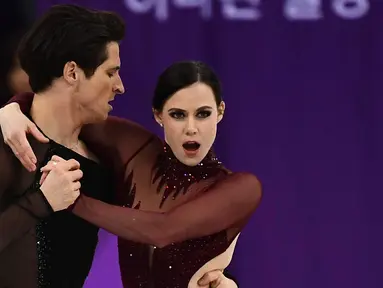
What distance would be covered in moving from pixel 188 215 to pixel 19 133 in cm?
37

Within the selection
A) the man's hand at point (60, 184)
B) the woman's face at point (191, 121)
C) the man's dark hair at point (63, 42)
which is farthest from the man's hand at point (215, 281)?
the man's dark hair at point (63, 42)

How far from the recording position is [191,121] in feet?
5.64

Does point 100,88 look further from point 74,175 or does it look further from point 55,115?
point 74,175

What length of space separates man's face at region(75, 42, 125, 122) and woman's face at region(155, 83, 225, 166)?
12cm

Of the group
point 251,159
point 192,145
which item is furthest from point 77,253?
point 251,159

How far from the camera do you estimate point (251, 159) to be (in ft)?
10.7

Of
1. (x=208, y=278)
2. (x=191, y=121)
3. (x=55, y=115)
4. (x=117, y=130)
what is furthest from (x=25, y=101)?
(x=208, y=278)

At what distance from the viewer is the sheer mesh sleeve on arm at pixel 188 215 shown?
1.60 m

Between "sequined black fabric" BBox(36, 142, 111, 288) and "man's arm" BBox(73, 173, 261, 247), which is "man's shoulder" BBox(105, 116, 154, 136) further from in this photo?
"man's arm" BBox(73, 173, 261, 247)

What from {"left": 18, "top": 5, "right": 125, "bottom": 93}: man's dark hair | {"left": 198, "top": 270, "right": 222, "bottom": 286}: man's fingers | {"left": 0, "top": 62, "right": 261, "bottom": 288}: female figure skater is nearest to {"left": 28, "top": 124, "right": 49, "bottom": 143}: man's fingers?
{"left": 18, "top": 5, "right": 125, "bottom": 93}: man's dark hair

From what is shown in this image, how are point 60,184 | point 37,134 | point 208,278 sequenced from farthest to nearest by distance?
point 208,278 < point 37,134 < point 60,184

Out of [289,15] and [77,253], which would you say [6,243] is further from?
[289,15]

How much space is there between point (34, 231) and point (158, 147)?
0.33 metres

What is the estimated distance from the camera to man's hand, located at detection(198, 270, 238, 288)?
1.77 meters
